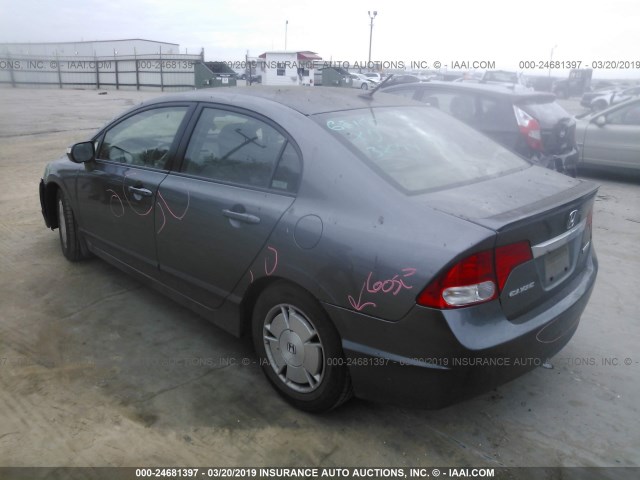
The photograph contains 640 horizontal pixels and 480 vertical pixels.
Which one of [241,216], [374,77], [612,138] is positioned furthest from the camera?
[374,77]

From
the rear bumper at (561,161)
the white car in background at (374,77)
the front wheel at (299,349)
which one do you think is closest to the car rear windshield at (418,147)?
the front wheel at (299,349)

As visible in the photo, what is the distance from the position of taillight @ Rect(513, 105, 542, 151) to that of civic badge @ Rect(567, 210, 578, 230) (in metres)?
4.34

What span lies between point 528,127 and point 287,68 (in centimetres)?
2691

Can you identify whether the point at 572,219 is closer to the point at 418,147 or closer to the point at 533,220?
the point at 533,220

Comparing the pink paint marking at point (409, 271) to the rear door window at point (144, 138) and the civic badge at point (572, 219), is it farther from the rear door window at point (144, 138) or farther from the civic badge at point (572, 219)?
the rear door window at point (144, 138)

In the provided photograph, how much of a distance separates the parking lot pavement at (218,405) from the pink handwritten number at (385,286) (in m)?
0.74

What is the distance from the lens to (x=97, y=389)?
113 inches

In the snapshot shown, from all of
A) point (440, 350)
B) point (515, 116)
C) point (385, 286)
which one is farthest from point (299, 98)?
point (515, 116)

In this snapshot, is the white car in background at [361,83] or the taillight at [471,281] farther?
the white car in background at [361,83]

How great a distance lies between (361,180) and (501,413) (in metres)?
1.41

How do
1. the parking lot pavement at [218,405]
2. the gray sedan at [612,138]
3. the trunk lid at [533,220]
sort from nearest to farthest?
the trunk lid at [533,220], the parking lot pavement at [218,405], the gray sedan at [612,138]

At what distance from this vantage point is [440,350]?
209 cm

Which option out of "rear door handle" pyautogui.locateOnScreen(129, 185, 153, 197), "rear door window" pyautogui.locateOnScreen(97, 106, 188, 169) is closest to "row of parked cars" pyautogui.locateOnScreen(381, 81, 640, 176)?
"rear door window" pyautogui.locateOnScreen(97, 106, 188, 169)

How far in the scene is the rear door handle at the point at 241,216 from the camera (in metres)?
2.66
